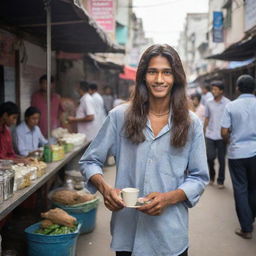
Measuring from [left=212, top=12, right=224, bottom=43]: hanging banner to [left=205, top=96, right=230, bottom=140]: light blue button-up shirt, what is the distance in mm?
10293

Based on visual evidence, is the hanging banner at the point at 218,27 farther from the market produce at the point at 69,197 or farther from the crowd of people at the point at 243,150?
the market produce at the point at 69,197

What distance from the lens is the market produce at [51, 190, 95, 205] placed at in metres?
4.61

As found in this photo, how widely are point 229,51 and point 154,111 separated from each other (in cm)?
916

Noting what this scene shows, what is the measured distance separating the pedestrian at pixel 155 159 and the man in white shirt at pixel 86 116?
5.99m

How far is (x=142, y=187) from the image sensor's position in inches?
80.2

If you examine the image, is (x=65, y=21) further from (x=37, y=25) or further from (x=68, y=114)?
(x=68, y=114)

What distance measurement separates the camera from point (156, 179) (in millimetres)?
2008

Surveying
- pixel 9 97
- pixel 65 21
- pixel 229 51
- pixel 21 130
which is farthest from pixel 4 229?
pixel 229 51

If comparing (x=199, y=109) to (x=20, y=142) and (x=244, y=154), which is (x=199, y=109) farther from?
(x=20, y=142)

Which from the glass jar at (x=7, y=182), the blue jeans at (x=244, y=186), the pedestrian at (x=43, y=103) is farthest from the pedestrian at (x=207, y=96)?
the glass jar at (x=7, y=182)

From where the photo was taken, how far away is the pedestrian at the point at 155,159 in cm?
200

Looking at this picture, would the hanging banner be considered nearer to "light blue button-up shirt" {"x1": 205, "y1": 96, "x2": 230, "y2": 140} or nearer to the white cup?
"light blue button-up shirt" {"x1": 205, "y1": 96, "x2": 230, "y2": 140}

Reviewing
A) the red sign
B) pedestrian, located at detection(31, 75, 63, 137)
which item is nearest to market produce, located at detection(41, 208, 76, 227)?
pedestrian, located at detection(31, 75, 63, 137)

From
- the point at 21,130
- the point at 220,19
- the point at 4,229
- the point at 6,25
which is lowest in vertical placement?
the point at 4,229
